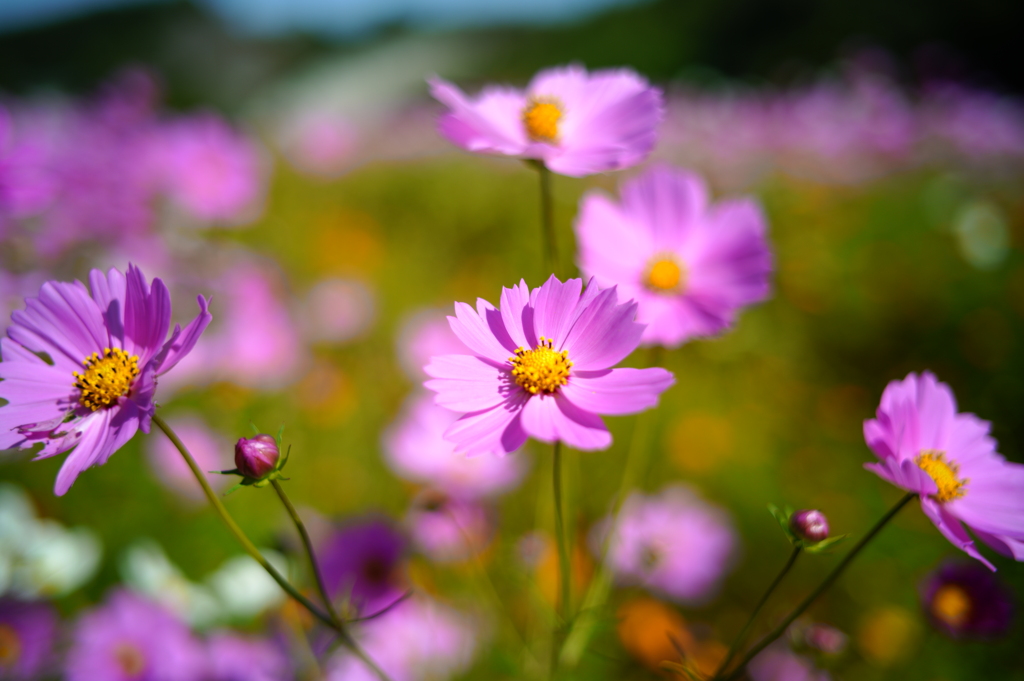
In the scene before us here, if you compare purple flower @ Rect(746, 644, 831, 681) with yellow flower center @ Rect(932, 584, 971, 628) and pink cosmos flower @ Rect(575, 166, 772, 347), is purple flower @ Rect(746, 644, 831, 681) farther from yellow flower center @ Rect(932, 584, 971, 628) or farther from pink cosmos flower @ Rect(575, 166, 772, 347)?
pink cosmos flower @ Rect(575, 166, 772, 347)

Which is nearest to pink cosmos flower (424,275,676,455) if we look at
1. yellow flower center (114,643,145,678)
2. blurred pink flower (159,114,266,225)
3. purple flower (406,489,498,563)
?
purple flower (406,489,498,563)

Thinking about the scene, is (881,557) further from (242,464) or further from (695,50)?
(695,50)

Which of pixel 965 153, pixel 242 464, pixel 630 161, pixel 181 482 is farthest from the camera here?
pixel 965 153

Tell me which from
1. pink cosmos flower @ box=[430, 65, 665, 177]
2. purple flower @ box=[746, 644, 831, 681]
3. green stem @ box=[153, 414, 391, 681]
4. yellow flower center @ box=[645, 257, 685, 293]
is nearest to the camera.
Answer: green stem @ box=[153, 414, 391, 681]

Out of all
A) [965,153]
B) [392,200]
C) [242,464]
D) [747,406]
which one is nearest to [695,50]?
[965,153]

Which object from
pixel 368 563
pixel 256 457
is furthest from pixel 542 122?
pixel 368 563

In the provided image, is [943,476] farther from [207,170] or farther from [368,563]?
[207,170]

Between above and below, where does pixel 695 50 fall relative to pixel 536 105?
above
